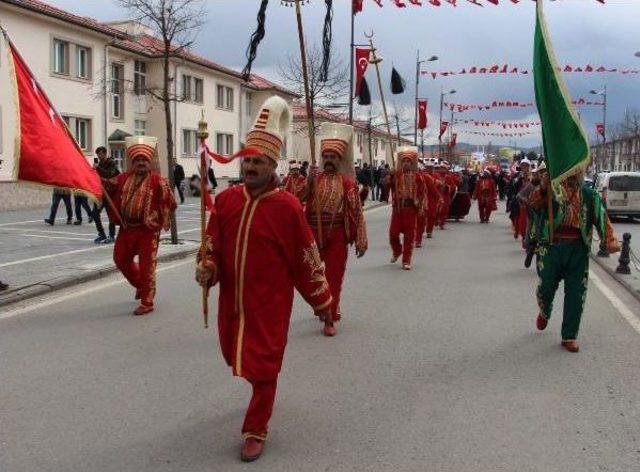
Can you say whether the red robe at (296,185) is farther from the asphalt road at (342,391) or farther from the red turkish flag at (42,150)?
the red turkish flag at (42,150)

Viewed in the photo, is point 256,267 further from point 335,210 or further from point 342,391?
point 335,210

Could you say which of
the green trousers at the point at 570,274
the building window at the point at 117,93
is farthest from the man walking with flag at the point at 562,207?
the building window at the point at 117,93

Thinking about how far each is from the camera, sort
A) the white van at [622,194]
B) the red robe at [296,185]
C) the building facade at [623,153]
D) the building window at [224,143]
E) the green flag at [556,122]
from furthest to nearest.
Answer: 1. the building facade at [623,153]
2. the building window at [224,143]
3. the white van at [622,194]
4. the red robe at [296,185]
5. the green flag at [556,122]

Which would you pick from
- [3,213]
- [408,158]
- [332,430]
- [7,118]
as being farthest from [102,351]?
[7,118]

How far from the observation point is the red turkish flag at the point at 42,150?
282 inches

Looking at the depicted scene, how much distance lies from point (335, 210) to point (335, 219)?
9 cm

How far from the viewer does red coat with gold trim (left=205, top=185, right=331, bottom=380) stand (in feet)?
13.2

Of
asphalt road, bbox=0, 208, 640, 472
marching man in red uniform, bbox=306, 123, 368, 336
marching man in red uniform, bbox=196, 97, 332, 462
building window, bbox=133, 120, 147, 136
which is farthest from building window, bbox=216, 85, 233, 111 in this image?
marching man in red uniform, bbox=196, 97, 332, 462

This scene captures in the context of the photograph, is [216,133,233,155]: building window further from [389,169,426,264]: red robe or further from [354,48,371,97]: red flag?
[389,169,426,264]: red robe

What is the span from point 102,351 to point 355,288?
166 inches

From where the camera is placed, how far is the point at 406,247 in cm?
1166

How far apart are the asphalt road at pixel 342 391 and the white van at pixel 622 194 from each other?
55.4ft

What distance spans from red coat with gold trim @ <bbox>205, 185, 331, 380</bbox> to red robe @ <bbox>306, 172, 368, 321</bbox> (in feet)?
9.71

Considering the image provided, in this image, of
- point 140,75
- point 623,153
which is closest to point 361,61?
point 140,75
